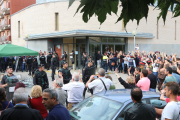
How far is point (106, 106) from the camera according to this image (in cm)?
383

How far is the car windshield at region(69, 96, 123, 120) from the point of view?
3631 millimetres

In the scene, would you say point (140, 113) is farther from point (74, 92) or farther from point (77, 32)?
point (77, 32)

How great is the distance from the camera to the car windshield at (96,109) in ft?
11.9

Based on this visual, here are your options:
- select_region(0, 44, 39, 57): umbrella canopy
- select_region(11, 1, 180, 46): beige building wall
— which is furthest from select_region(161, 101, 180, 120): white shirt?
select_region(11, 1, 180, 46): beige building wall

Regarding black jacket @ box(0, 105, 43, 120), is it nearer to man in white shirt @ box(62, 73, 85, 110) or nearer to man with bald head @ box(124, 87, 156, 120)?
man with bald head @ box(124, 87, 156, 120)

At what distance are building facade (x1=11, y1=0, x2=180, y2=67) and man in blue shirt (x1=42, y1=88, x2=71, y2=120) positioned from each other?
17.0m

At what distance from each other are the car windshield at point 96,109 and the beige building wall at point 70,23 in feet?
49.7

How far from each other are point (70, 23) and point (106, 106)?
19.1m

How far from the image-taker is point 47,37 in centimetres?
2323

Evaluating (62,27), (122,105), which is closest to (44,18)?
(62,27)

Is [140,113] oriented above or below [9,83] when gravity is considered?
above

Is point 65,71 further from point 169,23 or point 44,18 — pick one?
point 169,23

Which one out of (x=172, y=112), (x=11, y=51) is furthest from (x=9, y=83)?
(x=172, y=112)

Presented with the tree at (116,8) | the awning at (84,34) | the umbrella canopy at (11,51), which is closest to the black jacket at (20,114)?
the tree at (116,8)
